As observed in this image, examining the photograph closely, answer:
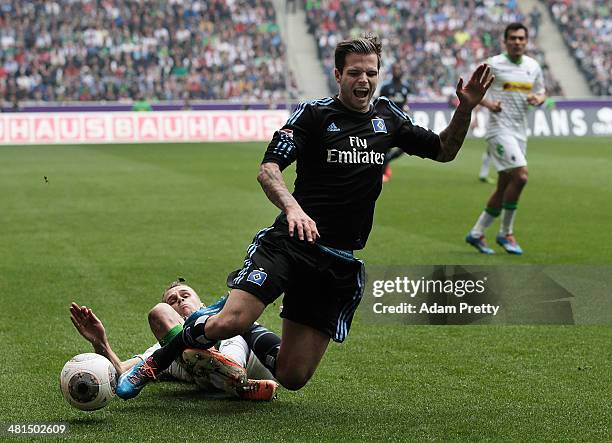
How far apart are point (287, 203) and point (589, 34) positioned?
44.8 meters

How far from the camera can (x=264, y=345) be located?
6.26 meters

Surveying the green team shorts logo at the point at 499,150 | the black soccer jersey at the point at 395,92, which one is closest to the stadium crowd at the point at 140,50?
the black soccer jersey at the point at 395,92

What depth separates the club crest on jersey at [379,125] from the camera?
595 centimetres

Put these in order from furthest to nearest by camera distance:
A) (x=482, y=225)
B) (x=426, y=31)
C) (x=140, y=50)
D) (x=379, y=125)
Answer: (x=426, y=31)
(x=140, y=50)
(x=482, y=225)
(x=379, y=125)

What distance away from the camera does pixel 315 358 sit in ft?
19.4

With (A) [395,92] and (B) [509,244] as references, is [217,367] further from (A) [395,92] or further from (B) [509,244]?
(A) [395,92]

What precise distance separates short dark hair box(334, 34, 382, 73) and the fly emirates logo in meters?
0.40

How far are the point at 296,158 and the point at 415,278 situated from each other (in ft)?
14.3

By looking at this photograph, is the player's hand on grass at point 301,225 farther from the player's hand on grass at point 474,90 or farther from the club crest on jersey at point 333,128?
the player's hand on grass at point 474,90

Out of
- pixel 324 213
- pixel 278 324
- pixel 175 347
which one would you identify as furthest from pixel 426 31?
pixel 175 347

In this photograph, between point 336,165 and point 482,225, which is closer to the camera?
point 336,165

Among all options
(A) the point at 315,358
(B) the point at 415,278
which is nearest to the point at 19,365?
(A) the point at 315,358

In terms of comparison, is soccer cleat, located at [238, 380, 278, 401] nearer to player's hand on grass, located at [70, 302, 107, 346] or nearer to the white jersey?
player's hand on grass, located at [70, 302, 107, 346]

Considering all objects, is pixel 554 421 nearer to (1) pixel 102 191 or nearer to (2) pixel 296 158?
(2) pixel 296 158
